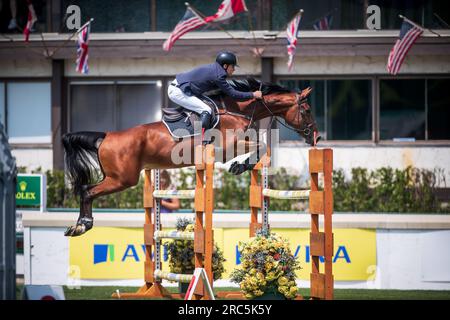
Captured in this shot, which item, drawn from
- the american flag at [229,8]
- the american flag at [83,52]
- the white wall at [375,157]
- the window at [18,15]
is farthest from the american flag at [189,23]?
the window at [18,15]

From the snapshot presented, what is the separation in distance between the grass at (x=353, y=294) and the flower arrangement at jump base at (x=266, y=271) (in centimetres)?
154

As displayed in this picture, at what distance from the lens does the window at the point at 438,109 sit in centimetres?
1820

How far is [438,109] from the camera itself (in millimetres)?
18266

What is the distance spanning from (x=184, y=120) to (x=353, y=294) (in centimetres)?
304

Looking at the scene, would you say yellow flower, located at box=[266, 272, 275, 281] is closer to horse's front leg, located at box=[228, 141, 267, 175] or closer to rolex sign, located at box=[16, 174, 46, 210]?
horse's front leg, located at box=[228, 141, 267, 175]

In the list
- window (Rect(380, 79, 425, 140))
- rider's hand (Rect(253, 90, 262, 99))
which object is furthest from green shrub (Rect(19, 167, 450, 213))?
rider's hand (Rect(253, 90, 262, 99))

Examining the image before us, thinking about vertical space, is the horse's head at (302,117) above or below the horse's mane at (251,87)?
below

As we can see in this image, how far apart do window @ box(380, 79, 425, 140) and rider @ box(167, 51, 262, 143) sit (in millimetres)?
8839

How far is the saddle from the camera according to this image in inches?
385

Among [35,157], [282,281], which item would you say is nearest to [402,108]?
[35,157]

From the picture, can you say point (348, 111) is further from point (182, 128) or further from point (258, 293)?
point (258, 293)

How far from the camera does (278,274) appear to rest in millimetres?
8438

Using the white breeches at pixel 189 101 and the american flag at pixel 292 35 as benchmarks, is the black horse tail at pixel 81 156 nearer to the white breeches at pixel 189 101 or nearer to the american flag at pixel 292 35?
the white breeches at pixel 189 101
